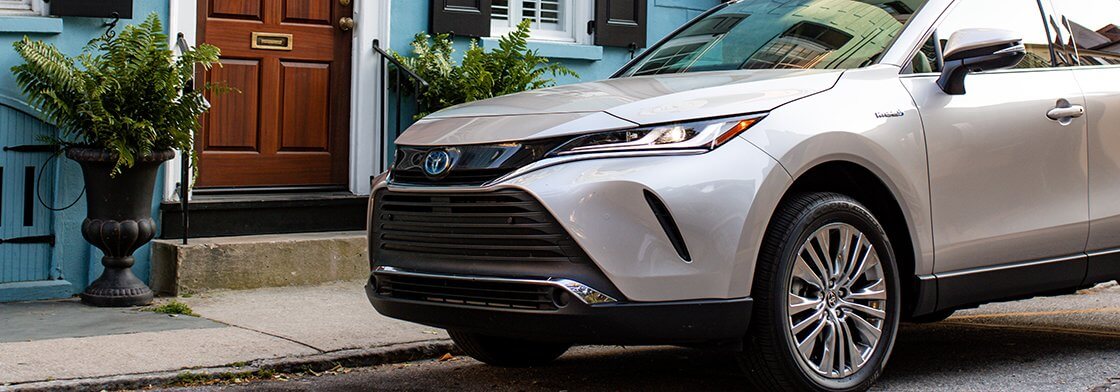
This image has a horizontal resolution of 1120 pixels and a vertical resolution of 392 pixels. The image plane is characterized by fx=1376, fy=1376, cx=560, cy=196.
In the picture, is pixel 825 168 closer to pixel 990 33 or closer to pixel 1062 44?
pixel 990 33

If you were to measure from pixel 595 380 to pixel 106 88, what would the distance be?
125 inches

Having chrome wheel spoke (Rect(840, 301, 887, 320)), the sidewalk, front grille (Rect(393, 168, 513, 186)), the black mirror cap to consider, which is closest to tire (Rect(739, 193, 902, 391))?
chrome wheel spoke (Rect(840, 301, 887, 320))

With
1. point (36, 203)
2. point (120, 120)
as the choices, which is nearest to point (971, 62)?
point (120, 120)

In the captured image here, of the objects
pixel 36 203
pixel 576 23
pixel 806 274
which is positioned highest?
pixel 576 23

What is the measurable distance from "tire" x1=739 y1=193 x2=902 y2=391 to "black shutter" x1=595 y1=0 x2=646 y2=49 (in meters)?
5.32

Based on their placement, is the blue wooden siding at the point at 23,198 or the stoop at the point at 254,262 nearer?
the blue wooden siding at the point at 23,198

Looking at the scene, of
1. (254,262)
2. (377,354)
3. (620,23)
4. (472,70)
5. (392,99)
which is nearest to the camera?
(377,354)

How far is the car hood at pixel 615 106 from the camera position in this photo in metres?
4.62

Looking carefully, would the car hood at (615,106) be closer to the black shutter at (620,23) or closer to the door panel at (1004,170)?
the door panel at (1004,170)

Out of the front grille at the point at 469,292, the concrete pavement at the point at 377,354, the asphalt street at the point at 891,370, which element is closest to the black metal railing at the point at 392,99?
the concrete pavement at the point at 377,354

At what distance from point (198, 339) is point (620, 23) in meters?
4.87

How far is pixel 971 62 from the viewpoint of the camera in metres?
5.15

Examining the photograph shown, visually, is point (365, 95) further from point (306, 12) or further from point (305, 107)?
point (306, 12)

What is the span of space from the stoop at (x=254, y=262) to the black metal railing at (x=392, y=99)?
891mm
